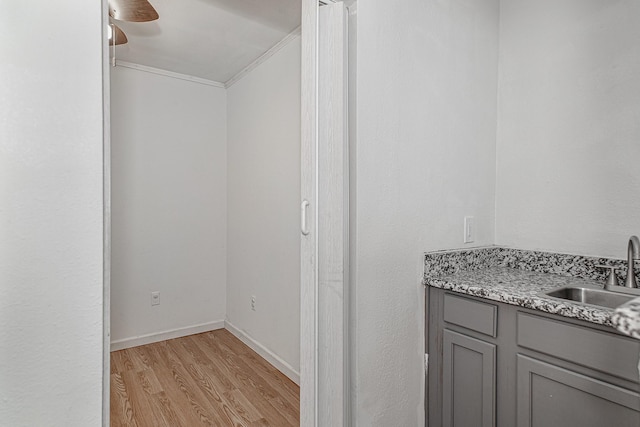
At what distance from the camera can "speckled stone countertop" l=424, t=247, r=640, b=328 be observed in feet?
4.18

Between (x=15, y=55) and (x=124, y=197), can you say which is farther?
(x=124, y=197)

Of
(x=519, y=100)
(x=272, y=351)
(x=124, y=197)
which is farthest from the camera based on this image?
(x=124, y=197)

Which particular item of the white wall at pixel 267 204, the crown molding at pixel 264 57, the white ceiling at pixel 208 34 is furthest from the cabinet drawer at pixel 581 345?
the crown molding at pixel 264 57

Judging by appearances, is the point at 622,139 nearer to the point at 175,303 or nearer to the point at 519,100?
the point at 519,100

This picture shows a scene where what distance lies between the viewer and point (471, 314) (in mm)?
1528

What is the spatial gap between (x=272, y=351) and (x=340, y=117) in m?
2.11

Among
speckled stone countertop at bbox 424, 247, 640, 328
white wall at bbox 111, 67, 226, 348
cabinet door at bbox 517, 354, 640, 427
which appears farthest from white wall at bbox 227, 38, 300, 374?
cabinet door at bbox 517, 354, 640, 427

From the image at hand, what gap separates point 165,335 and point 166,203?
120 cm

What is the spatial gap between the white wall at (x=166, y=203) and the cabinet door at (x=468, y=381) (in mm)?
2575

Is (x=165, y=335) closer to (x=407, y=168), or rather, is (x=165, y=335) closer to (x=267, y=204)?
(x=267, y=204)

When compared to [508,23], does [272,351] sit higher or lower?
lower

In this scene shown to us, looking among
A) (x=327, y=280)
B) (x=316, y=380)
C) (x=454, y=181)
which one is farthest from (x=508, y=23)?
(x=316, y=380)

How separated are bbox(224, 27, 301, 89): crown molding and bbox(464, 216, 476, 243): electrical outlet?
1727 mm

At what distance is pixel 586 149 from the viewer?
1.70 m
